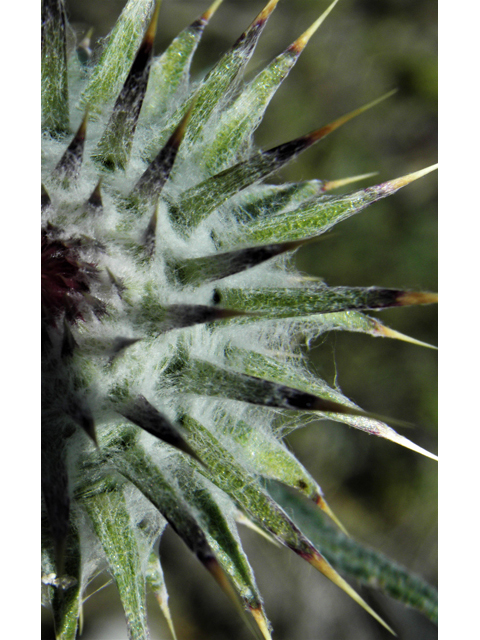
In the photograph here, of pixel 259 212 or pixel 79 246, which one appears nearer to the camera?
pixel 79 246

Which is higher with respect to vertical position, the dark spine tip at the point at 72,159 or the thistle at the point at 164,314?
the dark spine tip at the point at 72,159

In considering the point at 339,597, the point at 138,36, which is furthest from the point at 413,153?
the point at 339,597

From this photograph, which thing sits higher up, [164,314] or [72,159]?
[72,159]

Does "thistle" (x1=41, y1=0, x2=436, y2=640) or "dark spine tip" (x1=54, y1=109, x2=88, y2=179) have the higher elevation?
"dark spine tip" (x1=54, y1=109, x2=88, y2=179)

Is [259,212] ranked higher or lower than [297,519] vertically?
higher
